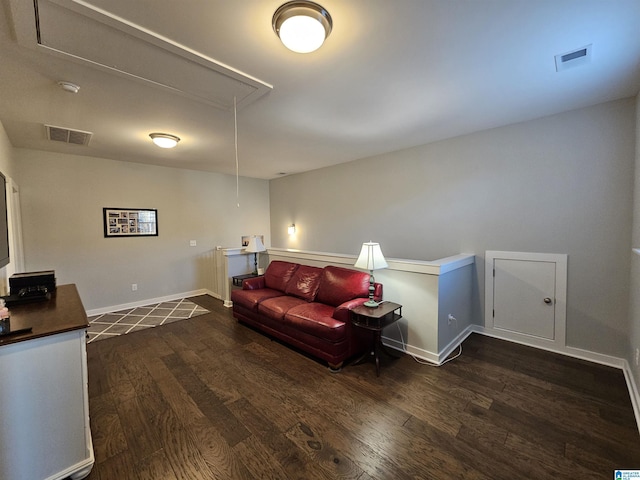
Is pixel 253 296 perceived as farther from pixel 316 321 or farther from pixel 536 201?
pixel 536 201

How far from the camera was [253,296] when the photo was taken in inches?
149

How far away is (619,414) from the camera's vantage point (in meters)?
2.05

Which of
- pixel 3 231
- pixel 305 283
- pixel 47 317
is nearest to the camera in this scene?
pixel 47 317

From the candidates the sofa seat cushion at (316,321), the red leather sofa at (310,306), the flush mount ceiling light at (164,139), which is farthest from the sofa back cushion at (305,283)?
the flush mount ceiling light at (164,139)

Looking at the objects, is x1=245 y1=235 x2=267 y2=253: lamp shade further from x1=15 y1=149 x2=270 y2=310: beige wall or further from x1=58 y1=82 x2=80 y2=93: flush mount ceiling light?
x1=58 y1=82 x2=80 y2=93: flush mount ceiling light

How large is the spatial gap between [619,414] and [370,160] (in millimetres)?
4061

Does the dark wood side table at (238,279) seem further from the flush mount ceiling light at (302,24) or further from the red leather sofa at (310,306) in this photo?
the flush mount ceiling light at (302,24)

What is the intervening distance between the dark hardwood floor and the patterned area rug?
767 millimetres

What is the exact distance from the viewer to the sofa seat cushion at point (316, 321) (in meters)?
2.69

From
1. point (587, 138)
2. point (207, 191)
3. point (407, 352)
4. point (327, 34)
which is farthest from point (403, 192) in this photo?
point (207, 191)

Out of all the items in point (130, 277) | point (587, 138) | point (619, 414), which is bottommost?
point (619, 414)

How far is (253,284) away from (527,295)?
3.65 m

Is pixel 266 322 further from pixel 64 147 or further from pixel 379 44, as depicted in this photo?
pixel 64 147

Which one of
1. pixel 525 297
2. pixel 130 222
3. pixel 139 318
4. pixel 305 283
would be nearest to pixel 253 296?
pixel 305 283
